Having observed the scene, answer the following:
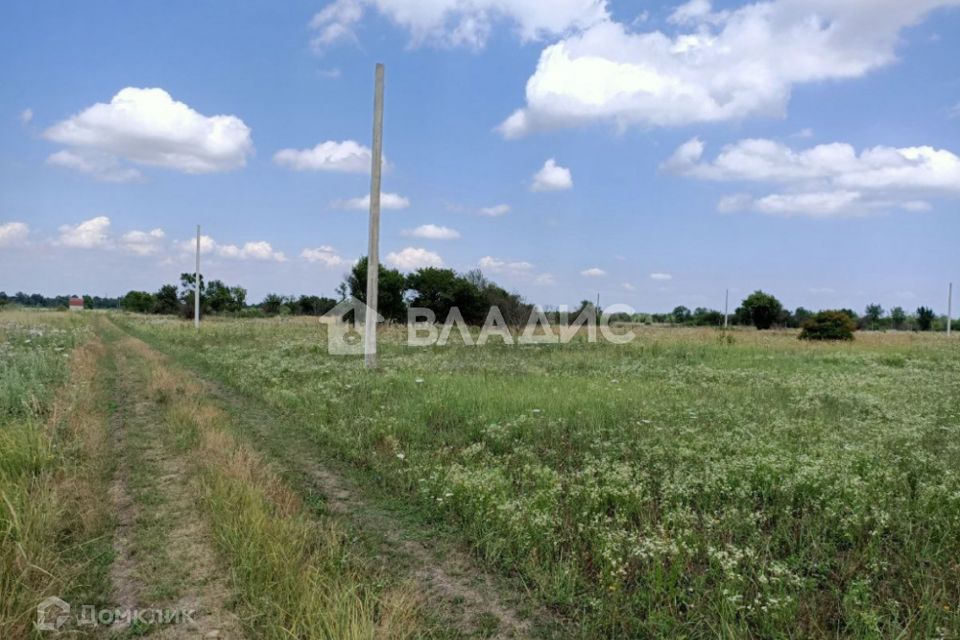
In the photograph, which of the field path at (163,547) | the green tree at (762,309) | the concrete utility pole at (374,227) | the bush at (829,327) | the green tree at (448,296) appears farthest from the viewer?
the green tree at (762,309)

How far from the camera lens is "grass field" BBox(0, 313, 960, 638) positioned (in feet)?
8.95

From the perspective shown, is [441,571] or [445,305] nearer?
[441,571]

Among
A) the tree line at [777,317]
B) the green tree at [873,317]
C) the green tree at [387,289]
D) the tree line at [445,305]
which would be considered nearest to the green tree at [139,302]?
the tree line at [445,305]

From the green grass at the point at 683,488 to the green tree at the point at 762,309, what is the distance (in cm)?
4034

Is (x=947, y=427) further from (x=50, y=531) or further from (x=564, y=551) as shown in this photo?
(x=50, y=531)

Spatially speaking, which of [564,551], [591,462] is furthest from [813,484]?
[564,551]

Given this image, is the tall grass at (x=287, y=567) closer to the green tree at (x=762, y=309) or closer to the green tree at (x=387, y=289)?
the green tree at (x=387, y=289)

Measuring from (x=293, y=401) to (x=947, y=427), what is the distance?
29.2 ft

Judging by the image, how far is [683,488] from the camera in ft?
13.4

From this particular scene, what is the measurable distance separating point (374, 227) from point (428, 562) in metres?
9.54

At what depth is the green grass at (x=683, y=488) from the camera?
2.83 m

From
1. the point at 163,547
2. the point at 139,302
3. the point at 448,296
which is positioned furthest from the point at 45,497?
the point at 139,302

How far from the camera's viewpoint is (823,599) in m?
2.86

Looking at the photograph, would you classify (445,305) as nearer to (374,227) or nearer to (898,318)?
(374,227)
